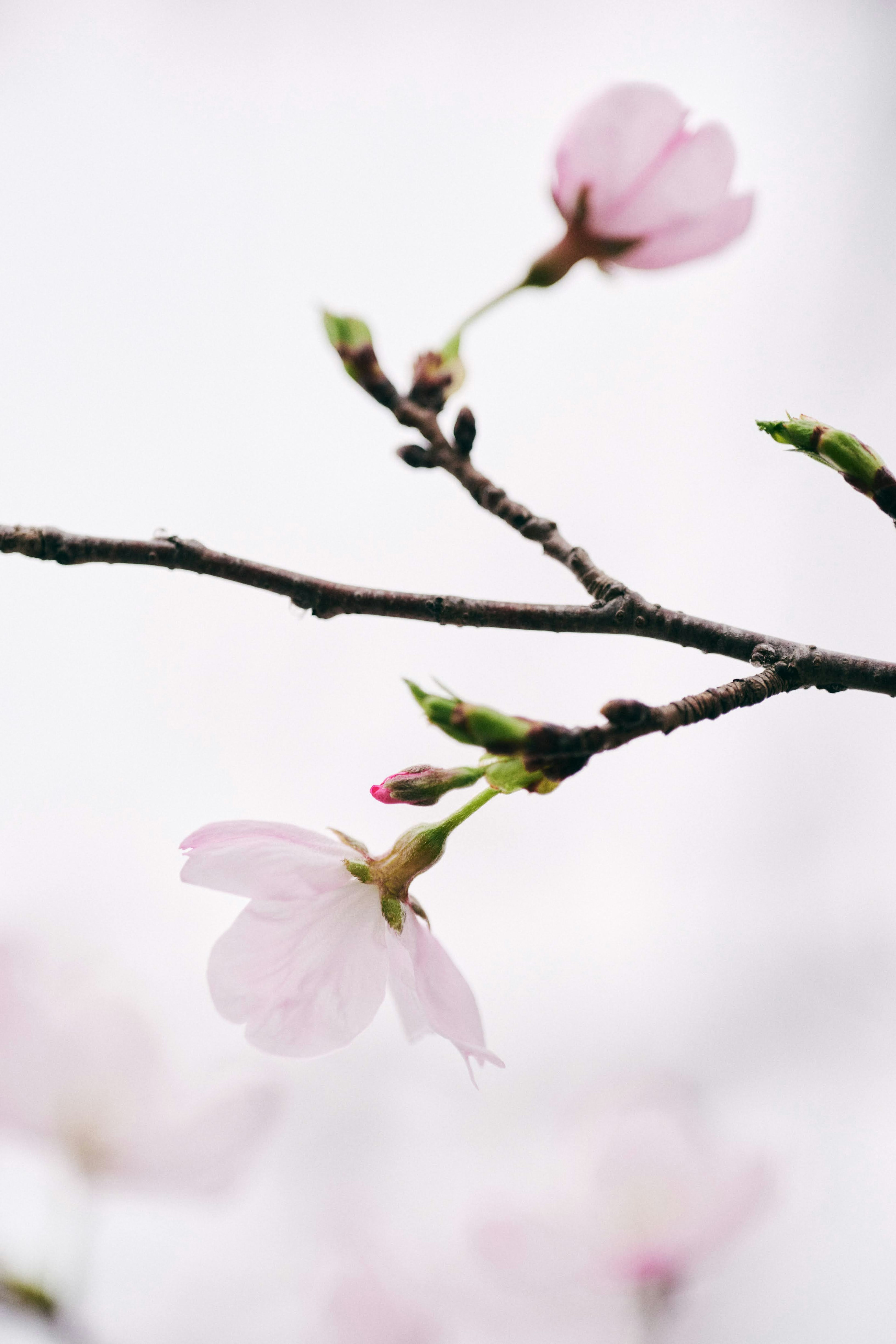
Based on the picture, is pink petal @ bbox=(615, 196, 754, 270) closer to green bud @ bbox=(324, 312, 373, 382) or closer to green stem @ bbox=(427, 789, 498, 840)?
green bud @ bbox=(324, 312, 373, 382)

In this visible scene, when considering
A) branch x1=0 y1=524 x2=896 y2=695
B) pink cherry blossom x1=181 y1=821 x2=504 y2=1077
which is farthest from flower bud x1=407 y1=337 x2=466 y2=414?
pink cherry blossom x1=181 y1=821 x2=504 y2=1077

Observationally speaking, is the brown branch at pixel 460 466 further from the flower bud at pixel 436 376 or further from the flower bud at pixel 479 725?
the flower bud at pixel 479 725

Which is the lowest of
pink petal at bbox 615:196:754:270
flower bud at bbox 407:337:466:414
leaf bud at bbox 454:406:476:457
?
leaf bud at bbox 454:406:476:457

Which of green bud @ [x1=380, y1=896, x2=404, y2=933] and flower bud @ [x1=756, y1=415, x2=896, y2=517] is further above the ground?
flower bud @ [x1=756, y1=415, x2=896, y2=517]

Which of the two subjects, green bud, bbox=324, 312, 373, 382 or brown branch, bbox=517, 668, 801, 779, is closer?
brown branch, bbox=517, 668, 801, 779

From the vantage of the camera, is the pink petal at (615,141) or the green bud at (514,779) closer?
the green bud at (514,779)


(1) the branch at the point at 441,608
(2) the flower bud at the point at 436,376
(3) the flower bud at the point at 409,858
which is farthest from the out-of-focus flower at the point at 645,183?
(3) the flower bud at the point at 409,858

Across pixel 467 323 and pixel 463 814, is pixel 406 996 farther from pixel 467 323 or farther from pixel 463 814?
pixel 467 323
